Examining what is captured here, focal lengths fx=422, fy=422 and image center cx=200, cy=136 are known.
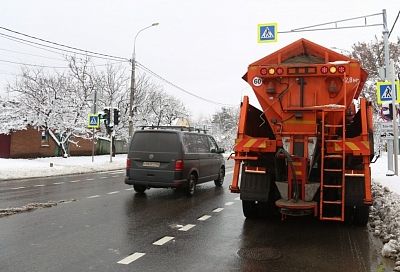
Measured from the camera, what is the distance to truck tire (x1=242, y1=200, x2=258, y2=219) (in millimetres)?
8555

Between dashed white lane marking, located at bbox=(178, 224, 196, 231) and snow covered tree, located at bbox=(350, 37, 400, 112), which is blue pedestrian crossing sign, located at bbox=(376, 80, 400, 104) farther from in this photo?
snow covered tree, located at bbox=(350, 37, 400, 112)

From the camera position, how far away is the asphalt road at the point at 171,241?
545 centimetres

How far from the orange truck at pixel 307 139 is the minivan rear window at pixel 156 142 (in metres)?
3.81

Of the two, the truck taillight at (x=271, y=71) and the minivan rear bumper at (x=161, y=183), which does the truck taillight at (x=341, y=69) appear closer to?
the truck taillight at (x=271, y=71)

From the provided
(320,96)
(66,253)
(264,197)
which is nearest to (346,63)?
(320,96)

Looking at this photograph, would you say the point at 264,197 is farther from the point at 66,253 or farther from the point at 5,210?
the point at 5,210

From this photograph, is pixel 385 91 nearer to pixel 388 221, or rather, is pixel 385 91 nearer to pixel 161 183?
pixel 388 221

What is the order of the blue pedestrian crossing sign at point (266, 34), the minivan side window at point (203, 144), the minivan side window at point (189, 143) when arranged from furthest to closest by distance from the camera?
the blue pedestrian crossing sign at point (266, 34) < the minivan side window at point (203, 144) < the minivan side window at point (189, 143)

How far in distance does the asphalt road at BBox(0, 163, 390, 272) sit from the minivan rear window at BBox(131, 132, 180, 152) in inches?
74.7

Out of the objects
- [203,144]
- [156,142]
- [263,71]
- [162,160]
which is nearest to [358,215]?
[263,71]

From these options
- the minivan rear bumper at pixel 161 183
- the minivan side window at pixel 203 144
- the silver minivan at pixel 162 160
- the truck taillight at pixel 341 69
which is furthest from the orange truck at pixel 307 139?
the minivan side window at pixel 203 144

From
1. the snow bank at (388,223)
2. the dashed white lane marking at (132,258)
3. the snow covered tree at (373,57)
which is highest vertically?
the snow covered tree at (373,57)

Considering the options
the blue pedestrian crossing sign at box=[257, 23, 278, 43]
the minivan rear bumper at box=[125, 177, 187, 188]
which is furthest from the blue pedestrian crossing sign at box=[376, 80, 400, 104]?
the minivan rear bumper at box=[125, 177, 187, 188]

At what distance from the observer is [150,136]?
39.9 feet
